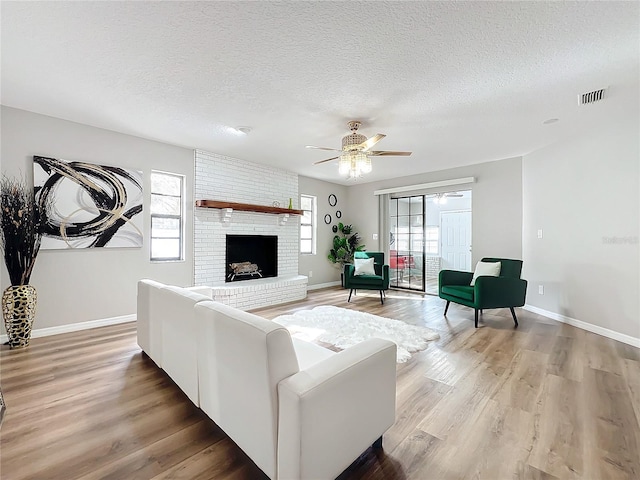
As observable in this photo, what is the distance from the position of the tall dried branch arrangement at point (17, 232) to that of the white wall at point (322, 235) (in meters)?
4.18

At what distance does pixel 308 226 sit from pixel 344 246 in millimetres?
1008

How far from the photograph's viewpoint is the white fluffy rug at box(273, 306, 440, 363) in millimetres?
3057

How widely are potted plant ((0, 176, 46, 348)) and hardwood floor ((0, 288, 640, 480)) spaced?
0.29m

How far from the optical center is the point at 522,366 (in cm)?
255

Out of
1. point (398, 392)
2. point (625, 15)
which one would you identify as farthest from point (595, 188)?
point (398, 392)

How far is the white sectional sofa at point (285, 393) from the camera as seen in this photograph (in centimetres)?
111

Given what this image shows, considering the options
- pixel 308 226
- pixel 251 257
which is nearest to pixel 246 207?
pixel 251 257

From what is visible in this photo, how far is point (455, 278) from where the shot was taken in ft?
14.3

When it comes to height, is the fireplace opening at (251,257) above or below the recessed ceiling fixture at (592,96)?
below

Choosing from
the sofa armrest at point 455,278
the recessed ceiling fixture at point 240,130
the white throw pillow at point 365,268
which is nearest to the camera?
the recessed ceiling fixture at point 240,130

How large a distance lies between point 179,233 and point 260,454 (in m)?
3.83

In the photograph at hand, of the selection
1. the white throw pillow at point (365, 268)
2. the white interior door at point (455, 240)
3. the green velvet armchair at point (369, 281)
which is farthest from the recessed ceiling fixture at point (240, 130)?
the white interior door at point (455, 240)

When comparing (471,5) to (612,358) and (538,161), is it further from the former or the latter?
(538,161)

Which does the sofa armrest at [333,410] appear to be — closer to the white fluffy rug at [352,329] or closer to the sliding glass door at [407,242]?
the white fluffy rug at [352,329]
